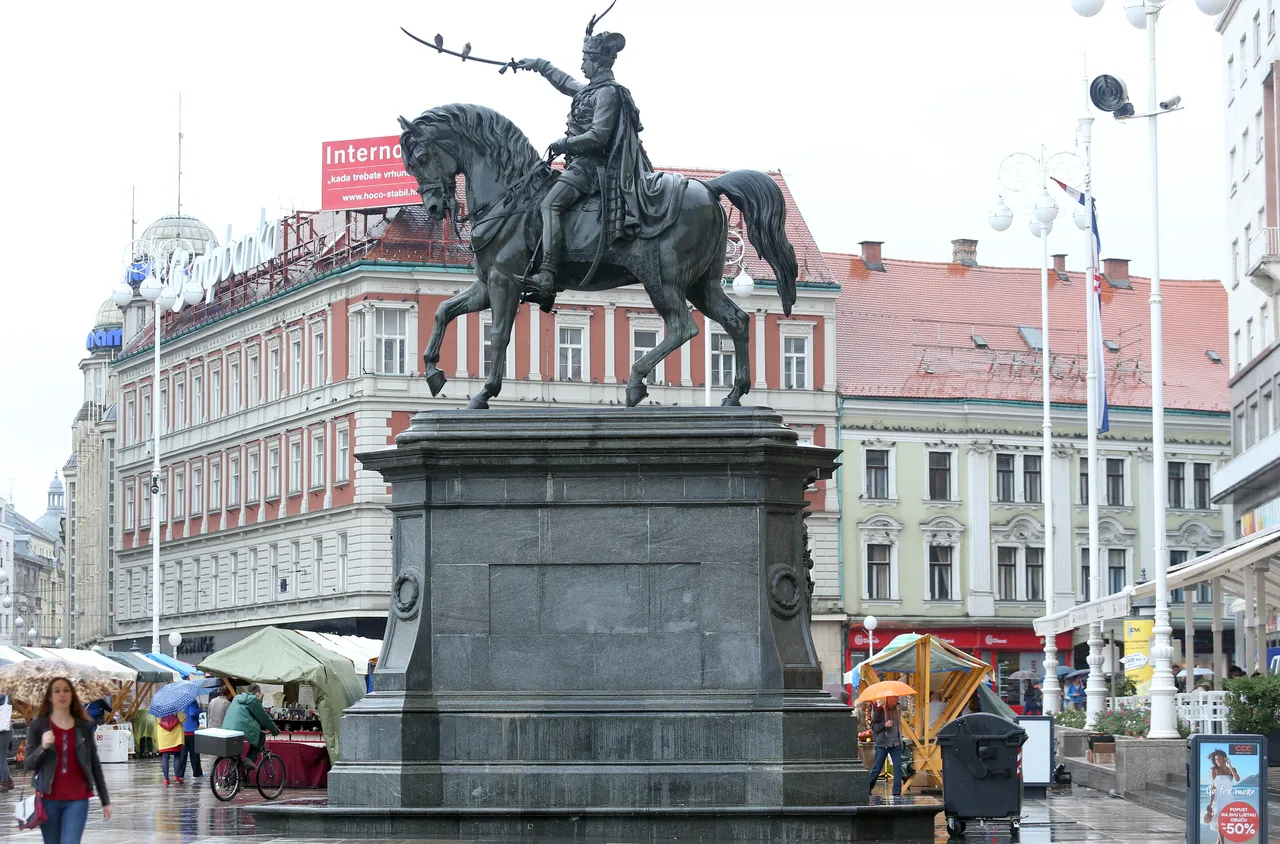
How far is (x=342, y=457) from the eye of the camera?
73375 mm

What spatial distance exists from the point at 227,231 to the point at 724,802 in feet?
209

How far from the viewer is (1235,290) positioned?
210ft

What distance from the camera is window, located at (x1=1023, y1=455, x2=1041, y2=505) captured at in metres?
78.9

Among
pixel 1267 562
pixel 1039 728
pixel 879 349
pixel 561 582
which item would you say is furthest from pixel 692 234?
pixel 879 349

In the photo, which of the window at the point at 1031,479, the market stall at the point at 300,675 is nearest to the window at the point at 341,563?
the window at the point at 1031,479

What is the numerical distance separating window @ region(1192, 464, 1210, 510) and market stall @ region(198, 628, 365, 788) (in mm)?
53129

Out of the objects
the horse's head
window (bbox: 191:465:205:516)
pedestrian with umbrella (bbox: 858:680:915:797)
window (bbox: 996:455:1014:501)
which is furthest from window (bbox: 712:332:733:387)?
the horse's head

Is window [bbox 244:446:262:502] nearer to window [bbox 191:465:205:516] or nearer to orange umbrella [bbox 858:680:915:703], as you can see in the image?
window [bbox 191:465:205:516]

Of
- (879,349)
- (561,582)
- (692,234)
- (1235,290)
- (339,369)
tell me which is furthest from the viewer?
(879,349)

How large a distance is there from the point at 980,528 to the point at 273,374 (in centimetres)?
2370

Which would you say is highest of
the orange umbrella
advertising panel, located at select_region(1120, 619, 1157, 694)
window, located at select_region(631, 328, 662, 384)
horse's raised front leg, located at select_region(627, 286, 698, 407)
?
window, located at select_region(631, 328, 662, 384)

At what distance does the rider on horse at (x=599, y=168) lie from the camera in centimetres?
2109

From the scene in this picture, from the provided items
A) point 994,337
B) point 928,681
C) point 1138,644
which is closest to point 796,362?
point 994,337

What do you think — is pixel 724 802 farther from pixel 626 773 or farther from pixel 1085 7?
pixel 1085 7
